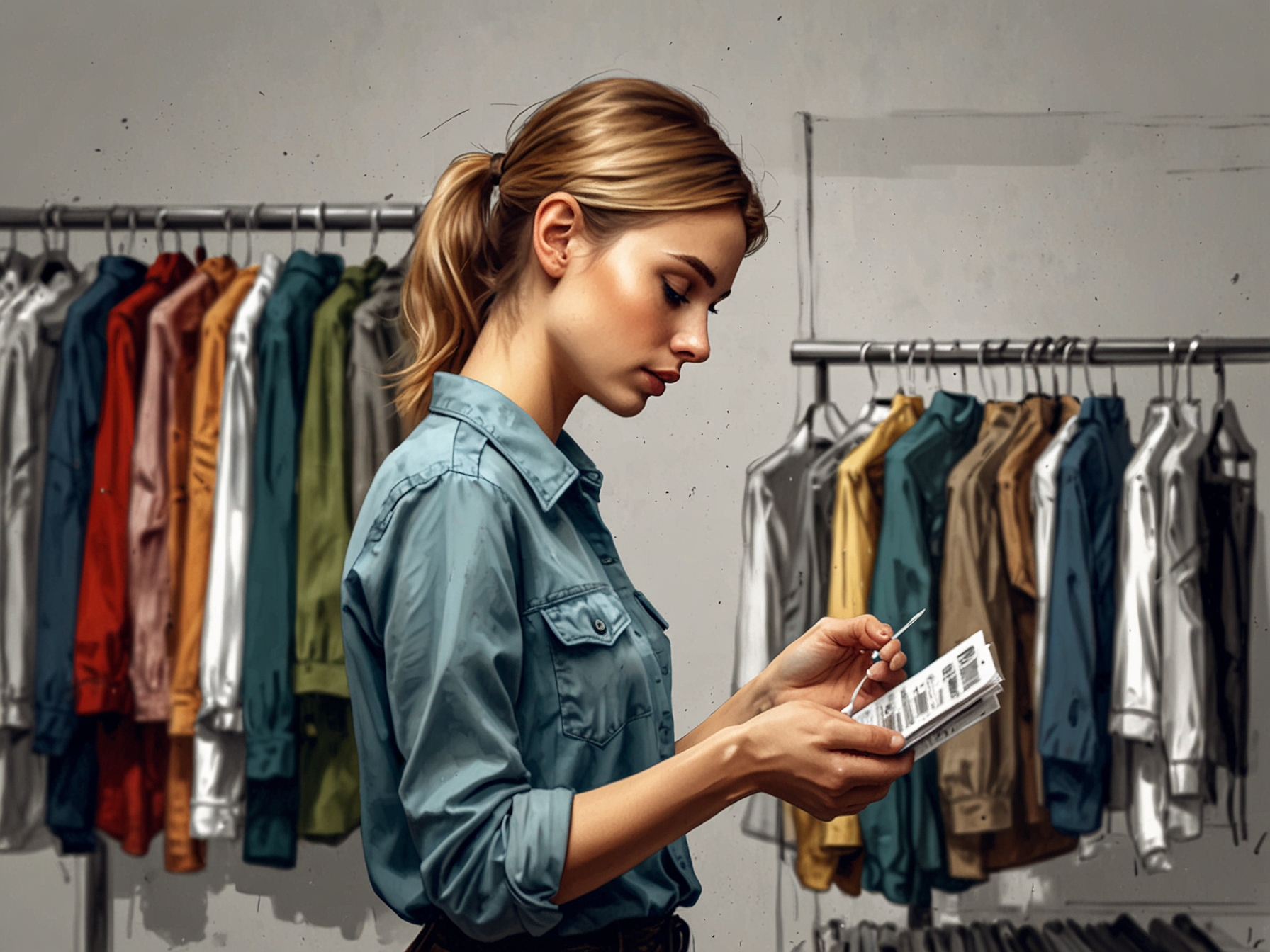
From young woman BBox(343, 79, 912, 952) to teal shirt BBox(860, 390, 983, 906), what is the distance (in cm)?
86

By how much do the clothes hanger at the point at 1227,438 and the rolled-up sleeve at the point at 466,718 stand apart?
160cm

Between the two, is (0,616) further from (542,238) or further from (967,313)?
(967,313)

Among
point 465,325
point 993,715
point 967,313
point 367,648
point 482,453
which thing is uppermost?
point 967,313

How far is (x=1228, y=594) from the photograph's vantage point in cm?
193

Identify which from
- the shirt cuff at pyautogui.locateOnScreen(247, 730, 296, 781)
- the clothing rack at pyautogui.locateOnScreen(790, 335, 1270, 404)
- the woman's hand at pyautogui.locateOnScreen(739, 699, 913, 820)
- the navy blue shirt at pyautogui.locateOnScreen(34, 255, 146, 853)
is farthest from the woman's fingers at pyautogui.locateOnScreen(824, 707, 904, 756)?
the navy blue shirt at pyautogui.locateOnScreen(34, 255, 146, 853)

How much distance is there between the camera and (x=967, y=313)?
90.6 inches

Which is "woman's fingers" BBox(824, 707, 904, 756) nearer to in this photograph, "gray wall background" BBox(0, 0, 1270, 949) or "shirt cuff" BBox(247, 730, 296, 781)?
"shirt cuff" BBox(247, 730, 296, 781)

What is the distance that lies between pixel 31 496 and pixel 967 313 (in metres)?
1.77

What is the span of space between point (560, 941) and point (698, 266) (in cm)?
53

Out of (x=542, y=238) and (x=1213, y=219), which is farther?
(x=1213, y=219)

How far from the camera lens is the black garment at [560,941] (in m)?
0.85

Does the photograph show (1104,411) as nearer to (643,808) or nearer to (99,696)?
(643,808)

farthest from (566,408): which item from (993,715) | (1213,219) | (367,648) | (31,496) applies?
(1213,219)

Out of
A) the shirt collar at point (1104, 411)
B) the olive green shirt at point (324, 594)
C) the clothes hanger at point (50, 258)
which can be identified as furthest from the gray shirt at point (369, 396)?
the shirt collar at point (1104, 411)
